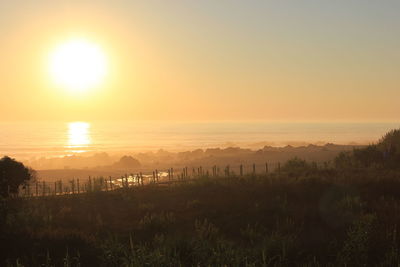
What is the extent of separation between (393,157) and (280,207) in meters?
23.0

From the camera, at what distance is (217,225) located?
16688mm

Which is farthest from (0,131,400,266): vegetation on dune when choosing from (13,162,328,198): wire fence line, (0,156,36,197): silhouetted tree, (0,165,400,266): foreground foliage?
(13,162,328,198): wire fence line

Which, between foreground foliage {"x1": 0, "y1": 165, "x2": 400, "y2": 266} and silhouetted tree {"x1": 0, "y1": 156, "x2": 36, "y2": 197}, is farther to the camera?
silhouetted tree {"x1": 0, "y1": 156, "x2": 36, "y2": 197}

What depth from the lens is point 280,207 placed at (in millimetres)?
18922

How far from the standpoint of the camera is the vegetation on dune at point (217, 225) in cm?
1170

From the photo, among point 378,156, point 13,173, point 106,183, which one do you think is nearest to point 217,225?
point 13,173

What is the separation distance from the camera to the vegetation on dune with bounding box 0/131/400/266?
11.7 metres

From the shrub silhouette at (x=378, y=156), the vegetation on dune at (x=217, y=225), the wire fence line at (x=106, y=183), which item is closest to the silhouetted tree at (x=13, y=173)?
the wire fence line at (x=106, y=183)

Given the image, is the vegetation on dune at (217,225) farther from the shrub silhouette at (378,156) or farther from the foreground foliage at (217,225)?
the shrub silhouette at (378,156)

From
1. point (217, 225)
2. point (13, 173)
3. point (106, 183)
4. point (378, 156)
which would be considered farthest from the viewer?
point (378, 156)

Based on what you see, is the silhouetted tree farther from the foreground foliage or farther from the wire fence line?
the foreground foliage

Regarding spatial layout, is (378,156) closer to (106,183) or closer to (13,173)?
(106,183)

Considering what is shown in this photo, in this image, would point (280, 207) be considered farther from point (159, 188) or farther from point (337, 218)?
point (159, 188)

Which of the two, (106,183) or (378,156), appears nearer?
(106,183)
